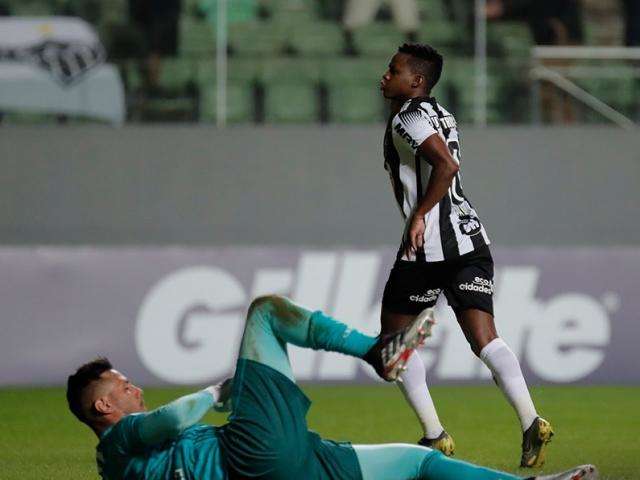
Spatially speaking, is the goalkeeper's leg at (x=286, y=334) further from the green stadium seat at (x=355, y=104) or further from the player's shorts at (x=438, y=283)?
the green stadium seat at (x=355, y=104)

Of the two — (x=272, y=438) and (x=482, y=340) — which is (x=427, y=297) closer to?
(x=482, y=340)

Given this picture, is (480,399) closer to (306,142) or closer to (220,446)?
(306,142)

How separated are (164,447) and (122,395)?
0.27m

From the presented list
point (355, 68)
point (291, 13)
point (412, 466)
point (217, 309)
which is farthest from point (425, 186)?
point (291, 13)

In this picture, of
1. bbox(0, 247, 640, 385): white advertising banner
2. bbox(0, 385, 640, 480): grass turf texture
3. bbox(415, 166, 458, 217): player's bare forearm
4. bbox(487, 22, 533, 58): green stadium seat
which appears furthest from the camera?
bbox(487, 22, 533, 58): green stadium seat

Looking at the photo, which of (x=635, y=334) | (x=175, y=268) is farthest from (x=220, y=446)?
(x=635, y=334)

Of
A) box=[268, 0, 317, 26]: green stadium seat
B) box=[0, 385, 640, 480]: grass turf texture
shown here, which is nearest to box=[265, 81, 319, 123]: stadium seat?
box=[268, 0, 317, 26]: green stadium seat

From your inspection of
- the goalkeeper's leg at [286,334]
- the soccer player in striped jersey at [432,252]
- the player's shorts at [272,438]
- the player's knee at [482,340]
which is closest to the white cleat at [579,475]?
the player's shorts at [272,438]

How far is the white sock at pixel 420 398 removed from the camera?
7.58 meters

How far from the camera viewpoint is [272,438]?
5430mm

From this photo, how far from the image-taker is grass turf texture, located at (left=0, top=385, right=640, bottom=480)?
25.8ft

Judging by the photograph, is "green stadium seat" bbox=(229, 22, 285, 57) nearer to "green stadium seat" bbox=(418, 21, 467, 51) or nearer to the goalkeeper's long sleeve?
"green stadium seat" bbox=(418, 21, 467, 51)

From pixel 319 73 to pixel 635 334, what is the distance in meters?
3.55

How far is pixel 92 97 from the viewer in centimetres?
1327
